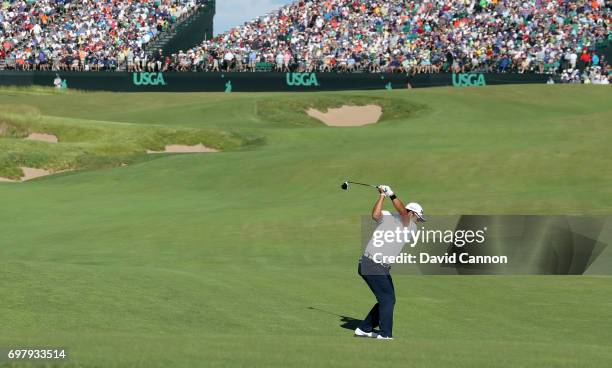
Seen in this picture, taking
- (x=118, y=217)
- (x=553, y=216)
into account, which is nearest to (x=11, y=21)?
(x=118, y=217)

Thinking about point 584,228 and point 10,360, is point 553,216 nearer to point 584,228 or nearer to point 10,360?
point 584,228

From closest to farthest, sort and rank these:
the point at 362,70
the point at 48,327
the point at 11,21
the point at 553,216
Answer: the point at 48,327 → the point at 553,216 → the point at 362,70 → the point at 11,21

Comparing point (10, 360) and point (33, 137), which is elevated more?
point (10, 360)

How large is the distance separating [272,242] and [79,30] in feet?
204

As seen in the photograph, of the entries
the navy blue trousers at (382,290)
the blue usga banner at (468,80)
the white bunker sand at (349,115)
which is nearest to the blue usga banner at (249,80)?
the blue usga banner at (468,80)

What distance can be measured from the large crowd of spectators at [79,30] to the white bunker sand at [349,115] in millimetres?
22361

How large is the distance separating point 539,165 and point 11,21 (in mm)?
63350

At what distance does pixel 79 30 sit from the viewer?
8250cm

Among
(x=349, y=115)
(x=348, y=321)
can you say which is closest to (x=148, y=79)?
(x=349, y=115)

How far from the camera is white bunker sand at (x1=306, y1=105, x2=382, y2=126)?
58.1 m

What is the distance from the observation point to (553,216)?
24109 millimetres

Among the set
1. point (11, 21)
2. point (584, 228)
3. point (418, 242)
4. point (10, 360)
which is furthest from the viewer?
point (11, 21)

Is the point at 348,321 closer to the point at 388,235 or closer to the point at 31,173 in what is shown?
the point at 388,235

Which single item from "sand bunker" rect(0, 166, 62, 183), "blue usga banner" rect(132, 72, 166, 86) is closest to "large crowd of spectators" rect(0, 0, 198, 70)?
"blue usga banner" rect(132, 72, 166, 86)
